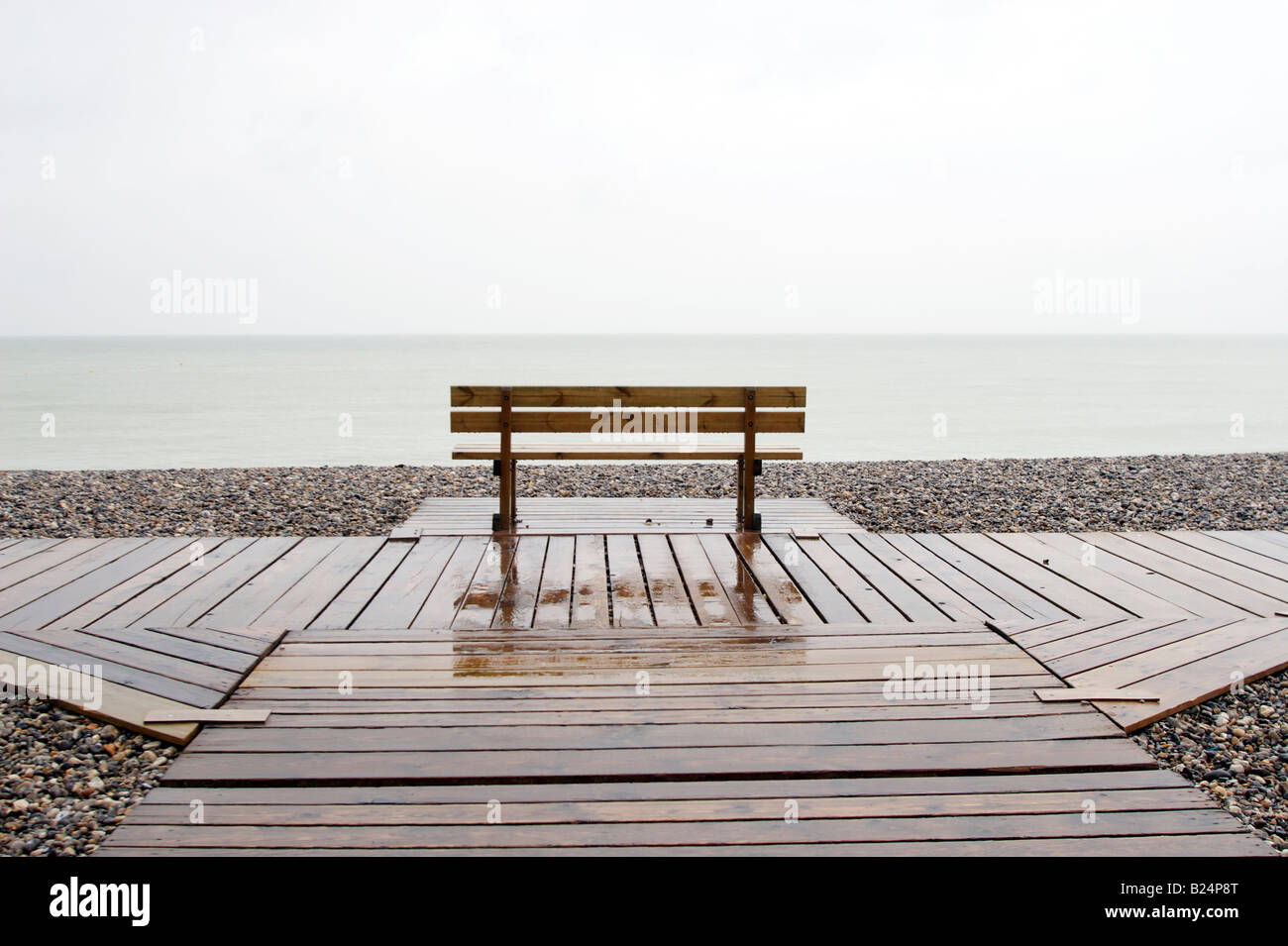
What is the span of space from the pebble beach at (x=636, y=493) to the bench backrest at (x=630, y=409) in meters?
1.83

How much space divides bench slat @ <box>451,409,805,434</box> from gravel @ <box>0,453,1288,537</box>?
162 centimetres

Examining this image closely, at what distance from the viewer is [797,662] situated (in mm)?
3947

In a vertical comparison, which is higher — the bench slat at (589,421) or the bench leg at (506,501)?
the bench slat at (589,421)

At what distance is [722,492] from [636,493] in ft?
3.22

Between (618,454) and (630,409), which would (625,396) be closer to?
(630,409)

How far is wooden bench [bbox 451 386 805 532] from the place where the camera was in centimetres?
637

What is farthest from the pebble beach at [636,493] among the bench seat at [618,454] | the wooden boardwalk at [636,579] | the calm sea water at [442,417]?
the calm sea water at [442,417]

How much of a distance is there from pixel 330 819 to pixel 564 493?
24.3 ft

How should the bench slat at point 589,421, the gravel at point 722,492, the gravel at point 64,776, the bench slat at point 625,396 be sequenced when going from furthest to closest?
the gravel at point 722,492 < the bench slat at point 589,421 < the bench slat at point 625,396 < the gravel at point 64,776

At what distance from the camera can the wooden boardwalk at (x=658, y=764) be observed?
8.59 ft

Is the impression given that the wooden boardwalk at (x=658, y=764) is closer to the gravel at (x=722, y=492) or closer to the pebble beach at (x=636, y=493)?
the pebble beach at (x=636, y=493)

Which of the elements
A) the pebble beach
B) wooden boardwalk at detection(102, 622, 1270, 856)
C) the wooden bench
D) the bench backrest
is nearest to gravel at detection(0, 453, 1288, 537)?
the pebble beach
